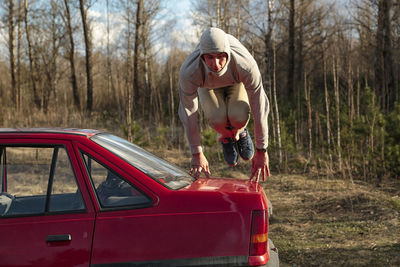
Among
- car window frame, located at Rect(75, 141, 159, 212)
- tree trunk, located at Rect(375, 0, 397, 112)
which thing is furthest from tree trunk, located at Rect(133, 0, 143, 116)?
car window frame, located at Rect(75, 141, 159, 212)

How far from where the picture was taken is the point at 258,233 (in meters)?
2.37

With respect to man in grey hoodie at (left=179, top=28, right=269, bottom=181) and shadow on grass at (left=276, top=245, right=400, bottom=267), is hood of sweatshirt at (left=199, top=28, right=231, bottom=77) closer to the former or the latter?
man in grey hoodie at (left=179, top=28, right=269, bottom=181)

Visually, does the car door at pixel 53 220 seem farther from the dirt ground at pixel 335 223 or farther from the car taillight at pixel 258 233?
the dirt ground at pixel 335 223

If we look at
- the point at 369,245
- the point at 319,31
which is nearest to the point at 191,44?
the point at 319,31

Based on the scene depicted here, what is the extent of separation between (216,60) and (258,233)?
1373mm

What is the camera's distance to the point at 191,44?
2467 centimetres

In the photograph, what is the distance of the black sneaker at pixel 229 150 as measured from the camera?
174 inches

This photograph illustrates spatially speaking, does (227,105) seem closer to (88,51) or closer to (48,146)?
(48,146)

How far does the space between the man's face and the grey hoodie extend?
35 mm

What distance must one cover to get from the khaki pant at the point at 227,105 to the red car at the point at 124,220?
1441 mm

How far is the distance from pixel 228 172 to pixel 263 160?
6216 mm

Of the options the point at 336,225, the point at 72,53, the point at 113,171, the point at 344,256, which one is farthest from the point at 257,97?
the point at 72,53

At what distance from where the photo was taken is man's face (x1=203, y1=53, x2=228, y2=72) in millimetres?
3102

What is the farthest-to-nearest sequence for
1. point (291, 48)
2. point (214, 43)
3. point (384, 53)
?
point (291, 48)
point (384, 53)
point (214, 43)
